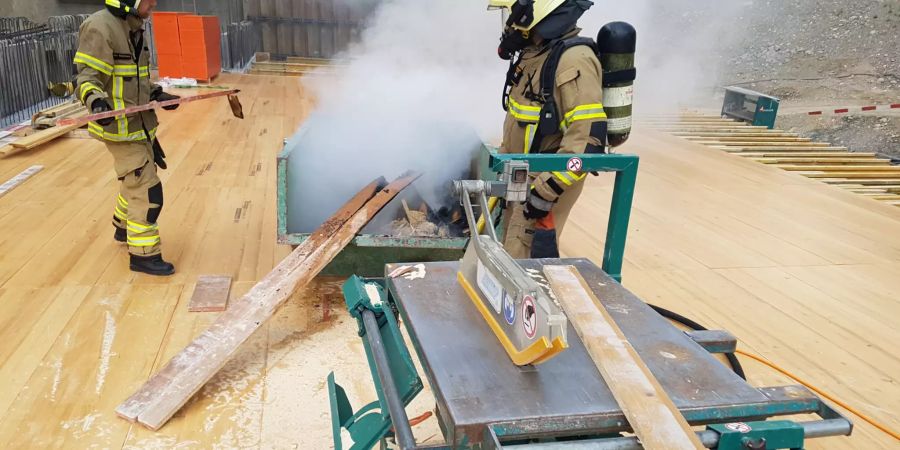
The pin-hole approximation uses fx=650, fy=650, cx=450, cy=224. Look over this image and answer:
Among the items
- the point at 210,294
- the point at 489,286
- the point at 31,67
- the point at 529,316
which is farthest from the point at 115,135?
the point at 31,67

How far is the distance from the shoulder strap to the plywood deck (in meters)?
1.28

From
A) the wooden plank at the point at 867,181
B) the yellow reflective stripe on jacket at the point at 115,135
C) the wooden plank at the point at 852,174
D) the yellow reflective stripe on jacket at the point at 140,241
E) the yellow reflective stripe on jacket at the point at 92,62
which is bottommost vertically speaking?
the wooden plank at the point at 867,181

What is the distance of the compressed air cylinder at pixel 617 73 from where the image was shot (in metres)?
2.68

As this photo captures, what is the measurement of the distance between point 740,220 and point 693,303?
5.69ft

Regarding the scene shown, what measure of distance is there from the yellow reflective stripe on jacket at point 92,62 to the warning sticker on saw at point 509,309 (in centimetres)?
269

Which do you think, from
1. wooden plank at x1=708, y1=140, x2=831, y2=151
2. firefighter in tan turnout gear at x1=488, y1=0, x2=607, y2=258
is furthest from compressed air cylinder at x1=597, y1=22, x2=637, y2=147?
wooden plank at x1=708, y1=140, x2=831, y2=151

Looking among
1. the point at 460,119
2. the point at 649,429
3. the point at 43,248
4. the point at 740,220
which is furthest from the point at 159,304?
the point at 740,220

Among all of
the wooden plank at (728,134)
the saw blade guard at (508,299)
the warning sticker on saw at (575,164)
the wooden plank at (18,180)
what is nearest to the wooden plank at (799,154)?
the wooden plank at (728,134)

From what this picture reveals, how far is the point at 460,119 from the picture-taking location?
401 cm

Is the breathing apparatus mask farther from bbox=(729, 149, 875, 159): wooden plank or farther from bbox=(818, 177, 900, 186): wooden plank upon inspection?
bbox=(729, 149, 875, 159): wooden plank

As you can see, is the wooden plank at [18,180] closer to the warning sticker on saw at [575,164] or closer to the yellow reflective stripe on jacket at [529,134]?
the yellow reflective stripe on jacket at [529,134]

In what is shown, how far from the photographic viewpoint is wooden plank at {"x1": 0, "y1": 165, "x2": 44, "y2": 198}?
4790mm

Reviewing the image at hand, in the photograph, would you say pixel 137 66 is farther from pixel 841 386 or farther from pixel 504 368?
Result: pixel 841 386

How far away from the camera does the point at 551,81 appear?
9.09ft
